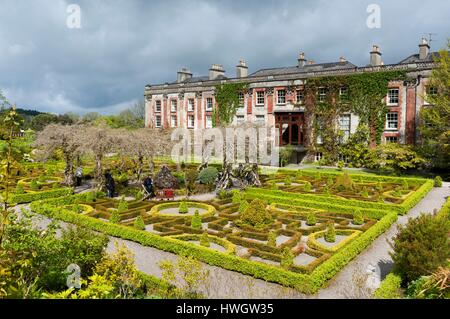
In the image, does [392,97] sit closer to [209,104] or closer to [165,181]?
[209,104]

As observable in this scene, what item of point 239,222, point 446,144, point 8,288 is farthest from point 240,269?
point 446,144

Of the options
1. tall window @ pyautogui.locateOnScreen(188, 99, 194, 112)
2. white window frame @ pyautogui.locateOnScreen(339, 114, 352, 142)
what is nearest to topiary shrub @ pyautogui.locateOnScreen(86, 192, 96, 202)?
white window frame @ pyautogui.locateOnScreen(339, 114, 352, 142)

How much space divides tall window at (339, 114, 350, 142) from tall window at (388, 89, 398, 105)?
13.9 ft

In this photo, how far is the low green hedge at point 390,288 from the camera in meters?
9.21

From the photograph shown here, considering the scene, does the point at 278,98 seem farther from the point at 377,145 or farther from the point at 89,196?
the point at 89,196

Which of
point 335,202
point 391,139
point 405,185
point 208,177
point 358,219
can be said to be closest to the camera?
point 358,219

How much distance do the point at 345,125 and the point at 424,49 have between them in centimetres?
A: 1047

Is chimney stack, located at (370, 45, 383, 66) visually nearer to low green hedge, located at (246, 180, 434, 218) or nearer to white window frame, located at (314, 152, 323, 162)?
white window frame, located at (314, 152, 323, 162)

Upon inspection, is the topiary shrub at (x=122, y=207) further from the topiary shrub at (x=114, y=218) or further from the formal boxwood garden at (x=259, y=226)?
the topiary shrub at (x=114, y=218)

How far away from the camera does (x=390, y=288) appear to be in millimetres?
9602

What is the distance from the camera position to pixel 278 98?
43094mm

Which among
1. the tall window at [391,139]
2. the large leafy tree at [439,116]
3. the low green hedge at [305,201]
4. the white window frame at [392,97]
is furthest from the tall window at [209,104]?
the low green hedge at [305,201]

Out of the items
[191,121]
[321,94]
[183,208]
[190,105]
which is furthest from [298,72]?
[183,208]
